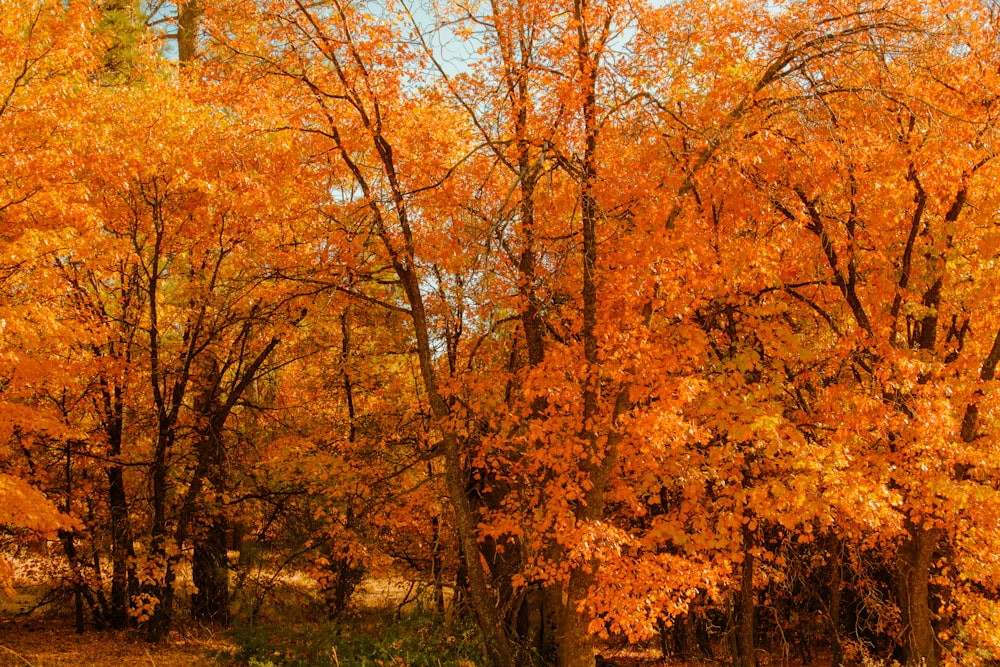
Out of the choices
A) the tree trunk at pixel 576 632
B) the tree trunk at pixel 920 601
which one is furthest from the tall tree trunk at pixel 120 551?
the tree trunk at pixel 920 601

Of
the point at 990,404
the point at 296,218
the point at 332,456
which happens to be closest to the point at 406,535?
the point at 332,456

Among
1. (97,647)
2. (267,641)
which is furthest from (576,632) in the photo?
(97,647)

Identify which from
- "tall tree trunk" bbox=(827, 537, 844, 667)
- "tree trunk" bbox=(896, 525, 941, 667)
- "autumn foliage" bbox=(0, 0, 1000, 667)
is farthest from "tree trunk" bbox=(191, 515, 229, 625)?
"tree trunk" bbox=(896, 525, 941, 667)

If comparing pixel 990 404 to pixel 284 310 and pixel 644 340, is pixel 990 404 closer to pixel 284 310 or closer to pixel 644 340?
pixel 644 340

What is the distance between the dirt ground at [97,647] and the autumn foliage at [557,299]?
46 centimetres

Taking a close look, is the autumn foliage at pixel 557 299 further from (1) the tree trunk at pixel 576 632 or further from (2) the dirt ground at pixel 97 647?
(2) the dirt ground at pixel 97 647

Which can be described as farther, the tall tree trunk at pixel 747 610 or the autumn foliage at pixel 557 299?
the tall tree trunk at pixel 747 610

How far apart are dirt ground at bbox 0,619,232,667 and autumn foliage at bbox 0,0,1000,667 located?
464 millimetres

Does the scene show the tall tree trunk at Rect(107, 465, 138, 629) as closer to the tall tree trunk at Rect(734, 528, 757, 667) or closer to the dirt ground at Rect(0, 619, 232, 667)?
the dirt ground at Rect(0, 619, 232, 667)

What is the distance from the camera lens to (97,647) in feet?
38.0

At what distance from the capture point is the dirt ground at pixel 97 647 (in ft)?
35.0

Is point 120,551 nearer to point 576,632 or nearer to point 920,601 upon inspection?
point 576,632

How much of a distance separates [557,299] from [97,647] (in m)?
8.51

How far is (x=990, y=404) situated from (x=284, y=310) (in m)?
9.66
